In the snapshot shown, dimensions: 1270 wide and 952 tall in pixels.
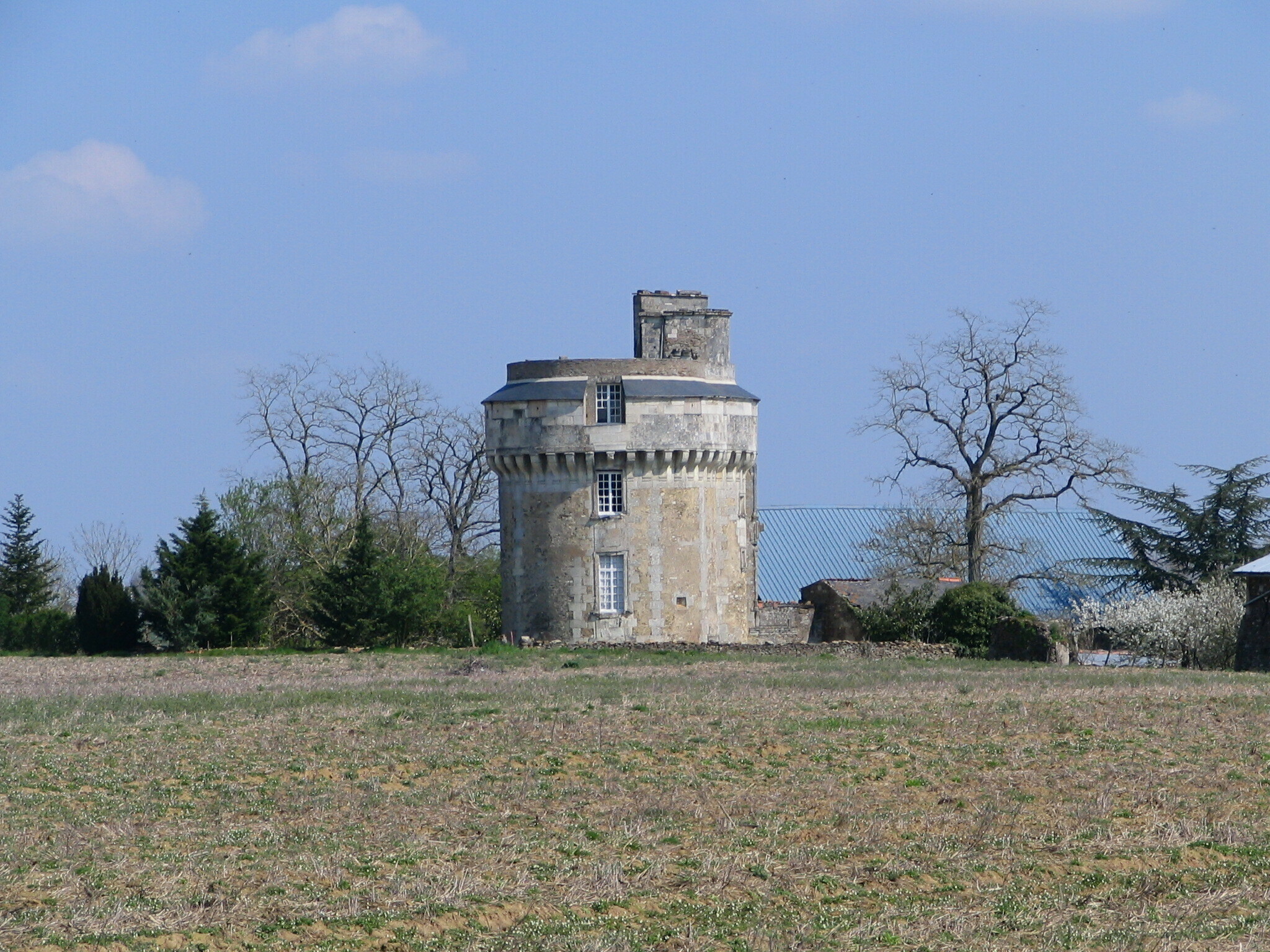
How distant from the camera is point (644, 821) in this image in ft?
56.5

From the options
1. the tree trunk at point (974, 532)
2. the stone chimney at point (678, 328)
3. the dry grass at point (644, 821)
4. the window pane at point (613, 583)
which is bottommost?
the dry grass at point (644, 821)

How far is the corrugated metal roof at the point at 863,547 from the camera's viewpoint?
66188 millimetres

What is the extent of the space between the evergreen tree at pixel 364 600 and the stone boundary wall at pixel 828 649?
252 inches

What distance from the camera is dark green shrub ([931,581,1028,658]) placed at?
150ft

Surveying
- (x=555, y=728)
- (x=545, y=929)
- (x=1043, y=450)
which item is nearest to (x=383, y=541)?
(x=1043, y=450)

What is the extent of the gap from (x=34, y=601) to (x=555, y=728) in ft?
149

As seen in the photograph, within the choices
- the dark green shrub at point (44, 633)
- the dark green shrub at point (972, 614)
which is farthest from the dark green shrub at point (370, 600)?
the dark green shrub at point (972, 614)

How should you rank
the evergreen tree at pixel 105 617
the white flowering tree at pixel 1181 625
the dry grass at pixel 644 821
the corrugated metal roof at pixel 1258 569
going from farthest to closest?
the evergreen tree at pixel 105 617, the white flowering tree at pixel 1181 625, the corrugated metal roof at pixel 1258 569, the dry grass at pixel 644 821

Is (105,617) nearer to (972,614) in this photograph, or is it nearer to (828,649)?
(828,649)

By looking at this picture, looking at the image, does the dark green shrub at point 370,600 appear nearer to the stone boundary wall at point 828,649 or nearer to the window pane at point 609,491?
the window pane at point 609,491

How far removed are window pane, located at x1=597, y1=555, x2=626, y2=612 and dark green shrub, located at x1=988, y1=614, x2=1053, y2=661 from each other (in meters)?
10.1

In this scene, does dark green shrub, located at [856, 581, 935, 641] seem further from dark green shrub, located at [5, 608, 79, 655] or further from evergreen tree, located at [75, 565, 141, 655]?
dark green shrub, located at [5, 608, 79, 655]

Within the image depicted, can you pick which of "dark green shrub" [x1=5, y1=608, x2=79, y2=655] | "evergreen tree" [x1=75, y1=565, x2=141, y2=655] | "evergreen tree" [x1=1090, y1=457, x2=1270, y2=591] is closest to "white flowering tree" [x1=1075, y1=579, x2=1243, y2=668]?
"evergreen tree" [x1=1090, y1=457, x2=1270, y2=591]

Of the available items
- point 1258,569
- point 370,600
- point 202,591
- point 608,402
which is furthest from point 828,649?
point 202,591
